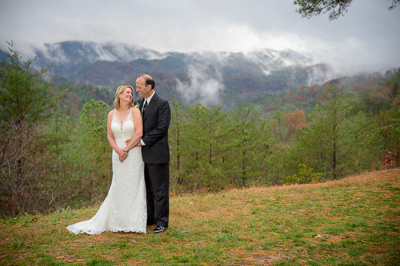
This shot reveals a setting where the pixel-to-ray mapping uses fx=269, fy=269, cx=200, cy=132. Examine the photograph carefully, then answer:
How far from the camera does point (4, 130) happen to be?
13.1 m

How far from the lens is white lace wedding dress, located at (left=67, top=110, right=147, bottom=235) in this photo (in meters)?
4.61

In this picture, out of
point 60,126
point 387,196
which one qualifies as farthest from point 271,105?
point 387,196

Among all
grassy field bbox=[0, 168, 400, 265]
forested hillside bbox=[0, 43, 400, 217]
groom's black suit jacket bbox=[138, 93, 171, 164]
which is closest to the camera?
grassy field bbox=[0, 168, 400, 265]

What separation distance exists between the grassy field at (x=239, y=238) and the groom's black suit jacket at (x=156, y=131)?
1319 millimetres

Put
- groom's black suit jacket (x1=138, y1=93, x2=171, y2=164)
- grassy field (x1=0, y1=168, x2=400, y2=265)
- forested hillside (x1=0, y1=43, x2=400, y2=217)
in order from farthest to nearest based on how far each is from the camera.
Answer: forested hillside (x1=0, y1=43, x2=400, y2=217) → groom's black suit jacket (x1=138, y1=93, x2=171, y2=164) → grassy field (x1=0, y1=168, x2=400, y2=265)

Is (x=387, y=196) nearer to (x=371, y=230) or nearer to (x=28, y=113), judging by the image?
(x=371, y=230)

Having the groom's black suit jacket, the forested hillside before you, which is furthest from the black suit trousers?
the forested hillside

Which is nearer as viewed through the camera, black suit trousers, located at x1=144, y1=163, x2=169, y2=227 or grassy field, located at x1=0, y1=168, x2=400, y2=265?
grassy field, located at x1=0, y1=168, x2=400, y2=265

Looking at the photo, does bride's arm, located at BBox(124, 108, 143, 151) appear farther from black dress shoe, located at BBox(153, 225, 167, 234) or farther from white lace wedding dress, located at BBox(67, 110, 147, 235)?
black dress shoe, located at BBox(153, 225, 167, 234)

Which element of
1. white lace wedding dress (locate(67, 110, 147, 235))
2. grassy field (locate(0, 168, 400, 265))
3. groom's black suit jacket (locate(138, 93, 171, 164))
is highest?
groom's black suit jacket (locate(138, 93, 171, 164))

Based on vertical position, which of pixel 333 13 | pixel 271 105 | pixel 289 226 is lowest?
pixel 289 226

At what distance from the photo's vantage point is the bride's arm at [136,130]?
4.59 m

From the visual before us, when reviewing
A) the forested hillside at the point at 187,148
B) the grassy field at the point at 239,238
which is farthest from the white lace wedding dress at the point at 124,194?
the forested hillside at the point at 187,148

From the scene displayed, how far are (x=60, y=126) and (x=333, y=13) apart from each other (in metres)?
20.9
